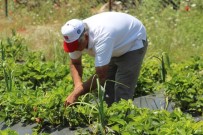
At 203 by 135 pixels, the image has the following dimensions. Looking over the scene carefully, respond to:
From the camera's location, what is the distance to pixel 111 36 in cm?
477

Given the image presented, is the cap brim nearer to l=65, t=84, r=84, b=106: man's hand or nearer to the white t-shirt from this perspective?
A: the white t-shirt

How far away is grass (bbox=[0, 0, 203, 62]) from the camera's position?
28.9 ft

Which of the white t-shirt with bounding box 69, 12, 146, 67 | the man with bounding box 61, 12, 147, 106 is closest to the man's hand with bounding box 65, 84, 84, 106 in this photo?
the man with bounding box 61, 12, 147, 106

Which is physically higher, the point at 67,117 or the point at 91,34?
the point at 91,34

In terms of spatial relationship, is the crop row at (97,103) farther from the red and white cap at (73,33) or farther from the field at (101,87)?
the red and white cap at (73,33)

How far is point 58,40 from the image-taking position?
373 inches

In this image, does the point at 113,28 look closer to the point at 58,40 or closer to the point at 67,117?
the point at 67,117

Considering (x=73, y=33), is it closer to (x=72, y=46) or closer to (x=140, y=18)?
(x=72, y=46)

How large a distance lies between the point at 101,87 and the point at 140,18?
6.44 m

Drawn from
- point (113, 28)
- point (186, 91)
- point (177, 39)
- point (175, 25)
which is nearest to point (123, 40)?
point (113, 28)

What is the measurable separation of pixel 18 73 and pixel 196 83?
2.17 meters

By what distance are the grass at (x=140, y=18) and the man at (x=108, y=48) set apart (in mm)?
2567

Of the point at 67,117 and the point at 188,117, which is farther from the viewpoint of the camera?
the point at 67,117

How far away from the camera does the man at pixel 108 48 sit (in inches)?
183
